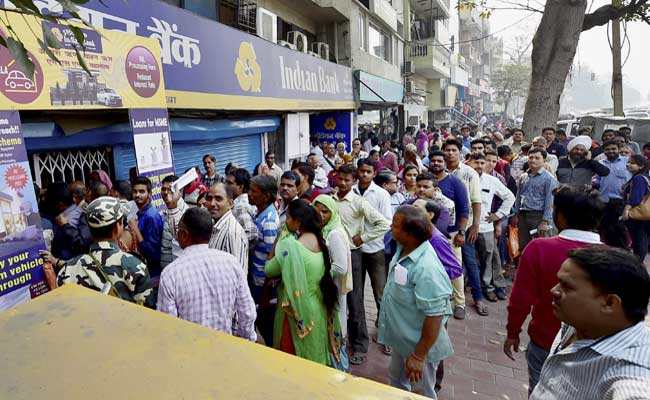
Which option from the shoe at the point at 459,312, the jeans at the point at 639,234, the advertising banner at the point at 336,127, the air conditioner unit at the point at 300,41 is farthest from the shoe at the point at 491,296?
the advertising banner at the point at 336,127

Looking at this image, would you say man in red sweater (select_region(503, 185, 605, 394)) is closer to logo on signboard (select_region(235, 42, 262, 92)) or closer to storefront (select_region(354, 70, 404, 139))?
logo on signboard (select_region(235, 42, 262, 92))

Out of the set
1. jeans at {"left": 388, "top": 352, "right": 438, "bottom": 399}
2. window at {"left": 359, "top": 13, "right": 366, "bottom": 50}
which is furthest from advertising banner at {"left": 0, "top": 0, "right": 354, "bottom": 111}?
window at {"left": 359, "top": 13, "right": 366, "bottom": 50}

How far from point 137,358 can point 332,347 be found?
2.07 metres

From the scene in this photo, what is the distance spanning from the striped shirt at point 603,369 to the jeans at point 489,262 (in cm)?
327

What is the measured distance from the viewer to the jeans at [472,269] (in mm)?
4445

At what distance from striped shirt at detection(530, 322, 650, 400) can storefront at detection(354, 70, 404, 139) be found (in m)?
11.9

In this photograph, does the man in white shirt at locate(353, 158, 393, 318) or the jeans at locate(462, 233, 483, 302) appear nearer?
the man in white shirt at locate(353, 158, 393, 318)

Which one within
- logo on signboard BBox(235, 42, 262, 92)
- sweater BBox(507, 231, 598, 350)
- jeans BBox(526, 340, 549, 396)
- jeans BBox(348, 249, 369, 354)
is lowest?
jeans BBox(348, 249, 369, 354)

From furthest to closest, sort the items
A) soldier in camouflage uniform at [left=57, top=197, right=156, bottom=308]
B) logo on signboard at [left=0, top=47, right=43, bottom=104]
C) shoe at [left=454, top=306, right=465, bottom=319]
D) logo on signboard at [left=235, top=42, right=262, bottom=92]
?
logo on signboard at [left=235, top=42, right=262, bottom=92], shoe at [left=454, top=306, right=465, bottom=319], logo on signboard at [left=0, top=47, right=43, bottom=104], soldier in camouflage uniform at [left=57, top=197, right=156, bottom=308]

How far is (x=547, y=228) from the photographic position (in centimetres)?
430

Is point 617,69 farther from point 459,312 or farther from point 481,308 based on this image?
point 459,312

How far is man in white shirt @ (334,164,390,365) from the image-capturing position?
354 centimetres

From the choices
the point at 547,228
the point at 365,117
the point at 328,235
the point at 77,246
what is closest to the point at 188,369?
the point at 328,235

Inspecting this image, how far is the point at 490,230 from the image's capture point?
4.59m
